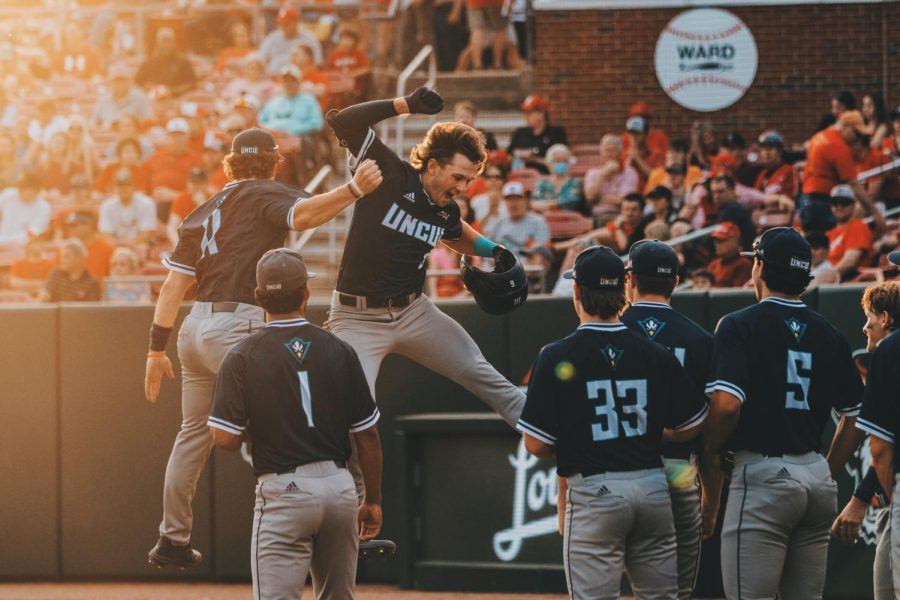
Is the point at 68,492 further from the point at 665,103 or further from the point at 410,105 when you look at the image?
the point at 665,103

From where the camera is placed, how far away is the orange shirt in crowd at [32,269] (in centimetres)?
1300

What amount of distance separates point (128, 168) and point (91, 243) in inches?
89.7

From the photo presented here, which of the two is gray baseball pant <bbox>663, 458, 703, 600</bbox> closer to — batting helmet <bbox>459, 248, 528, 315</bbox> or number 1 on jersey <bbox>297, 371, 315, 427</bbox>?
batting helmet <bbox>459, 248, 528, 315</bbox>

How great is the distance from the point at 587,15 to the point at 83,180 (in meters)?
6.98

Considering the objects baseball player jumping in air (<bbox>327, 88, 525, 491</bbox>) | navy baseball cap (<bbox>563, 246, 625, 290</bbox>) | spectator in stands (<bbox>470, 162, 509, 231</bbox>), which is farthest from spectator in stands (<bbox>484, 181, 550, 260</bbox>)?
navy baseball cap (<bbox>563, 246, 625, 290</bbox>)

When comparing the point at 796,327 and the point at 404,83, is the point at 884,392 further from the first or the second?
the point at 404,83

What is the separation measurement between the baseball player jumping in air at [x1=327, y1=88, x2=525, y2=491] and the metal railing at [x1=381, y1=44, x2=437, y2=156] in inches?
325

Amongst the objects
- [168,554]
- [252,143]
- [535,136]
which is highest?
[535,136]

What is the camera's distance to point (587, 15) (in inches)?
669

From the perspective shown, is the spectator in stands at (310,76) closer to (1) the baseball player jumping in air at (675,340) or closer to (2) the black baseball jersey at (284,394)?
(1) the baseball player jumping in air at (675,340)

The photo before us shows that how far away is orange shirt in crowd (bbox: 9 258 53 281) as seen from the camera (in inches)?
512

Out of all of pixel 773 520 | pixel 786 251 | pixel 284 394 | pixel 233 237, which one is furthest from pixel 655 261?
pixel 233 237

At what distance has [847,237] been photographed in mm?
10891

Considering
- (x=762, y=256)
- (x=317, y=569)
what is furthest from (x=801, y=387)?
(x=317, y=569)
